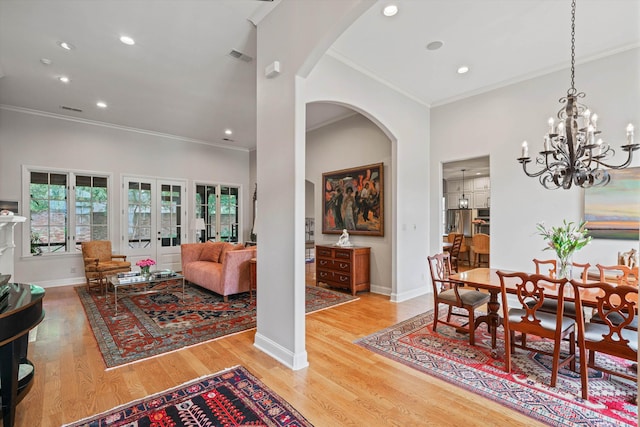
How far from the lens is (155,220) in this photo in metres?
7.21

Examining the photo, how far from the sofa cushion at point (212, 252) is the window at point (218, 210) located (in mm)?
1968

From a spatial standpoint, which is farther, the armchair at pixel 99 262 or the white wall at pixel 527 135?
the armchair at pixel 99 262

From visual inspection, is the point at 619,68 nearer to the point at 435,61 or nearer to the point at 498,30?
the point at 498,30

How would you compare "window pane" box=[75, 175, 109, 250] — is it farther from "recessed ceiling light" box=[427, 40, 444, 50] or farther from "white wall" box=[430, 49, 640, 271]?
"white wall" box=[430, 49, 640, 271]

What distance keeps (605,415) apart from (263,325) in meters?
2.74

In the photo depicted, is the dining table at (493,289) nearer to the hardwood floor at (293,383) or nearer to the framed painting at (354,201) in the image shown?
the hardwood floor at (293,383)

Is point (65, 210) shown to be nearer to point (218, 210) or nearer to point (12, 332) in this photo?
point (218, 210)

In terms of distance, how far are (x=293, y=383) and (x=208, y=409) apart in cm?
66

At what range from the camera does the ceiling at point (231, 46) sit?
302cm

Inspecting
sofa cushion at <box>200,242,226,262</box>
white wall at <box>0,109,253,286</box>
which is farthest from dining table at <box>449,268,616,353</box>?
white wall at <box>0,109,253,286</box>

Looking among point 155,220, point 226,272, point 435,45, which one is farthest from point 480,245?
point 155,220

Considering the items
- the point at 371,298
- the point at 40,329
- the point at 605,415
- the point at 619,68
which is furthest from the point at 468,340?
the point at 40,329

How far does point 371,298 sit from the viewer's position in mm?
5086

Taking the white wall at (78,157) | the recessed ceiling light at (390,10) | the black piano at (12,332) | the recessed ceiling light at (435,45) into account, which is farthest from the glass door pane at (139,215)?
the recessed ceiling light at (435,45)
